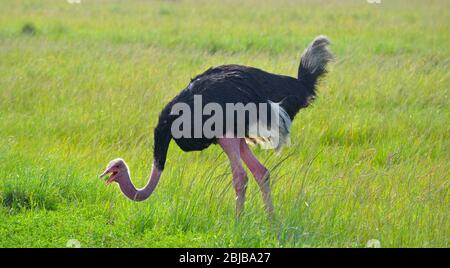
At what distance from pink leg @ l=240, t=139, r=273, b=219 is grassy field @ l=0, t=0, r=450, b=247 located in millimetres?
85

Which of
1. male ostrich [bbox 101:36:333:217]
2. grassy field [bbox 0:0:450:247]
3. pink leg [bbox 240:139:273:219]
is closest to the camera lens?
grassy field [bbox 0:0:450:247]

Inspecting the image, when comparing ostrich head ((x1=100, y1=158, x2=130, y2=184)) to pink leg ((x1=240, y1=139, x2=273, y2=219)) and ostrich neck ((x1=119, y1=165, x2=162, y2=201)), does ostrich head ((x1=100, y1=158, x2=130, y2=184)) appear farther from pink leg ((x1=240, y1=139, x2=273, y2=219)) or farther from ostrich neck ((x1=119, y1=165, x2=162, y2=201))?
pink leg ((x1=240, y1=139, x2=273, y2=219))

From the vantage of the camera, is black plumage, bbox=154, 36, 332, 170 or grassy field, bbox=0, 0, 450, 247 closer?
grassy field, bbox=0, 0, 450, 247

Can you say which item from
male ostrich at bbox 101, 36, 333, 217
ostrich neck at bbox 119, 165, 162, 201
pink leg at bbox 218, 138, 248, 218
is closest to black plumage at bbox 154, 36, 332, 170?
male ostrich at bbox 101, 36, 333, 217

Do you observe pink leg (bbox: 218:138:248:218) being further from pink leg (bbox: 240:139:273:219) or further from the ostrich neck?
the ostrich neck

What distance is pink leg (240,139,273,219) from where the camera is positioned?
479 centimetres

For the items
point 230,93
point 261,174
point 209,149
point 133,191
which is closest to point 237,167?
point 261,174

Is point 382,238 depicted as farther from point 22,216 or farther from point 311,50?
point 22,216

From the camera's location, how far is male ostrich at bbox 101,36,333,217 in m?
4.90

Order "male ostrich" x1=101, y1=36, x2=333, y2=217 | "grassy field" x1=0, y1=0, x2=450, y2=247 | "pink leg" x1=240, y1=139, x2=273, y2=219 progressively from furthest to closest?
"male ostrich" x1=101, y1=36, x2=333, y2=217 < "pink leg" x1=240, y1=139, x2=273, y2=219 < "grassy field" x1=0, y1=0, x2=450, y2=247

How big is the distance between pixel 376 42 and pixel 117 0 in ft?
37.4

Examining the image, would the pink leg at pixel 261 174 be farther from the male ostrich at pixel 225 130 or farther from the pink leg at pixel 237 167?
the pink leg at pixel 237 167

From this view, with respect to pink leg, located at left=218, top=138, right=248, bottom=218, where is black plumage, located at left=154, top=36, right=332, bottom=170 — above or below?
above

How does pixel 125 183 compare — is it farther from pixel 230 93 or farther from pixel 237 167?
pixel 230 93
